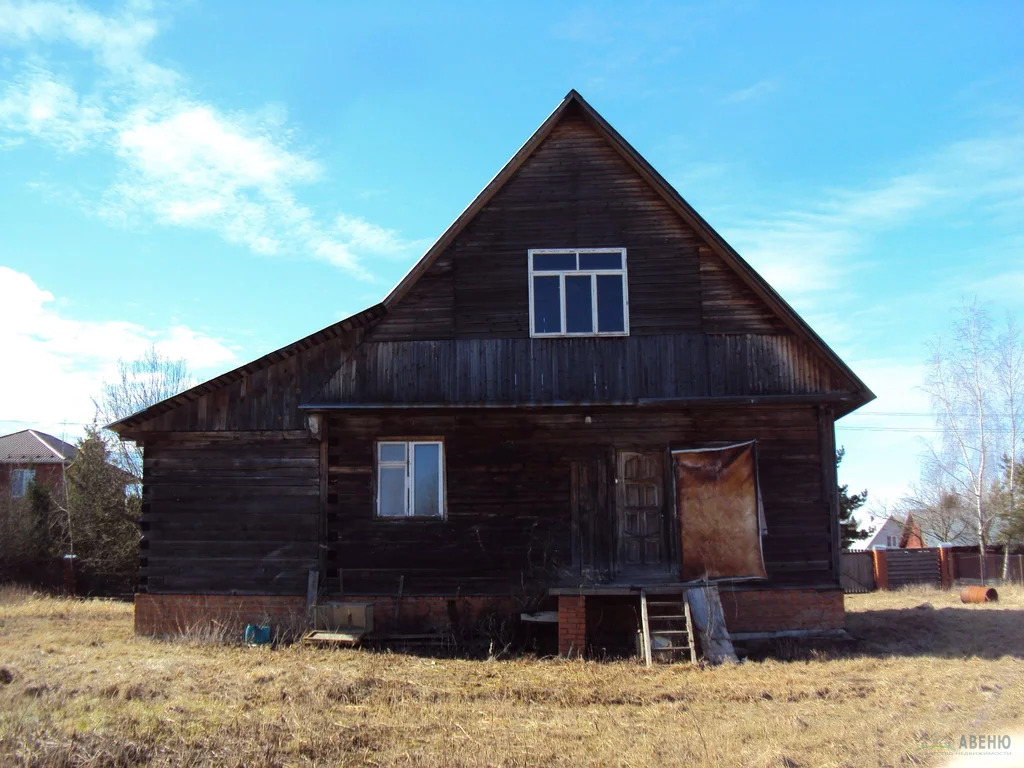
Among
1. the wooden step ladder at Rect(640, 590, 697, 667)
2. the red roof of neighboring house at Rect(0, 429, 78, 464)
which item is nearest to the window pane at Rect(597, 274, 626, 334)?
the wooden step ladder at Rect(640, 590, 697, 667)

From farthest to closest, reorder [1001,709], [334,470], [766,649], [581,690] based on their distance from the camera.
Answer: [334,470] < [766,649] < [581,690] < [1001,709]

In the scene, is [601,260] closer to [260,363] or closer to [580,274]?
[580,274]

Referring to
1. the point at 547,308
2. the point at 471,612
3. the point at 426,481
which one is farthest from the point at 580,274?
the point at 471,612

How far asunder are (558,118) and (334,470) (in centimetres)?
693

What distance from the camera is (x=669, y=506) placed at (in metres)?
14.5

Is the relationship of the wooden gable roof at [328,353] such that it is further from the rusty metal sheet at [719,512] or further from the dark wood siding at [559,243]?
the rusty metal sheet at [719,512]

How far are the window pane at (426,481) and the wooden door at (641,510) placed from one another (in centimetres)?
295

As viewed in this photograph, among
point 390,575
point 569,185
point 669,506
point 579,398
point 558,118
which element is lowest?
point 390,575

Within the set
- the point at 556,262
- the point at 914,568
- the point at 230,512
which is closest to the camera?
the point at 230,512

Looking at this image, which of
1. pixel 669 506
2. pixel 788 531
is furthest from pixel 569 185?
Answer: pixel 788 531

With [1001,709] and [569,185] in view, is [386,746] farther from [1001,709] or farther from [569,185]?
[569,185]

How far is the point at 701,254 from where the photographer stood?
1491cm

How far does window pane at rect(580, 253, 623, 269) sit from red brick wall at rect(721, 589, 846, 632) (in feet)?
18.2

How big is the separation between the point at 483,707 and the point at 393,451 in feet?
20.4
